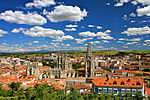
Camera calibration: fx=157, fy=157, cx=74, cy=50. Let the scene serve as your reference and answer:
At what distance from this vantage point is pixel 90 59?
84.6 meters

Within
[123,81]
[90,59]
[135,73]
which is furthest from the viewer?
[135,73]

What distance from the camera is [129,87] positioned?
49906 millimetres

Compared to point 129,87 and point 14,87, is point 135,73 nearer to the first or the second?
point 129,87

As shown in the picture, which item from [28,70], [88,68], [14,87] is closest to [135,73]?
[88,68]

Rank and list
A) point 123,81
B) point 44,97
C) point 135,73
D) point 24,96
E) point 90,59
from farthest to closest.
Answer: point 135,73
point 90,59
point 123,81
point 24,96
point 44,97

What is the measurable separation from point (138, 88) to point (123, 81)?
517 cm

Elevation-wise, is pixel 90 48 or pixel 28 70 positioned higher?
pixel 90 48

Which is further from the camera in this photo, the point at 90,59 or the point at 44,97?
the point at 90,59

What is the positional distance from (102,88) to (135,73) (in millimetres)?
49667

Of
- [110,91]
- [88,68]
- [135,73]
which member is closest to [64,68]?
[88,68]

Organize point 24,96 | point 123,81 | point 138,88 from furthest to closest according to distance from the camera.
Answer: point 123,81 → point 138,88 → point 24,96

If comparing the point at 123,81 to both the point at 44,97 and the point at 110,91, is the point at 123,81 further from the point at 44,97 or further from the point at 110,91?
the point at 44,97

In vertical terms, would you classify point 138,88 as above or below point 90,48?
below

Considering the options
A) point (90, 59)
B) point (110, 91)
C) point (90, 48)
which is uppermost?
point (90, 48)
